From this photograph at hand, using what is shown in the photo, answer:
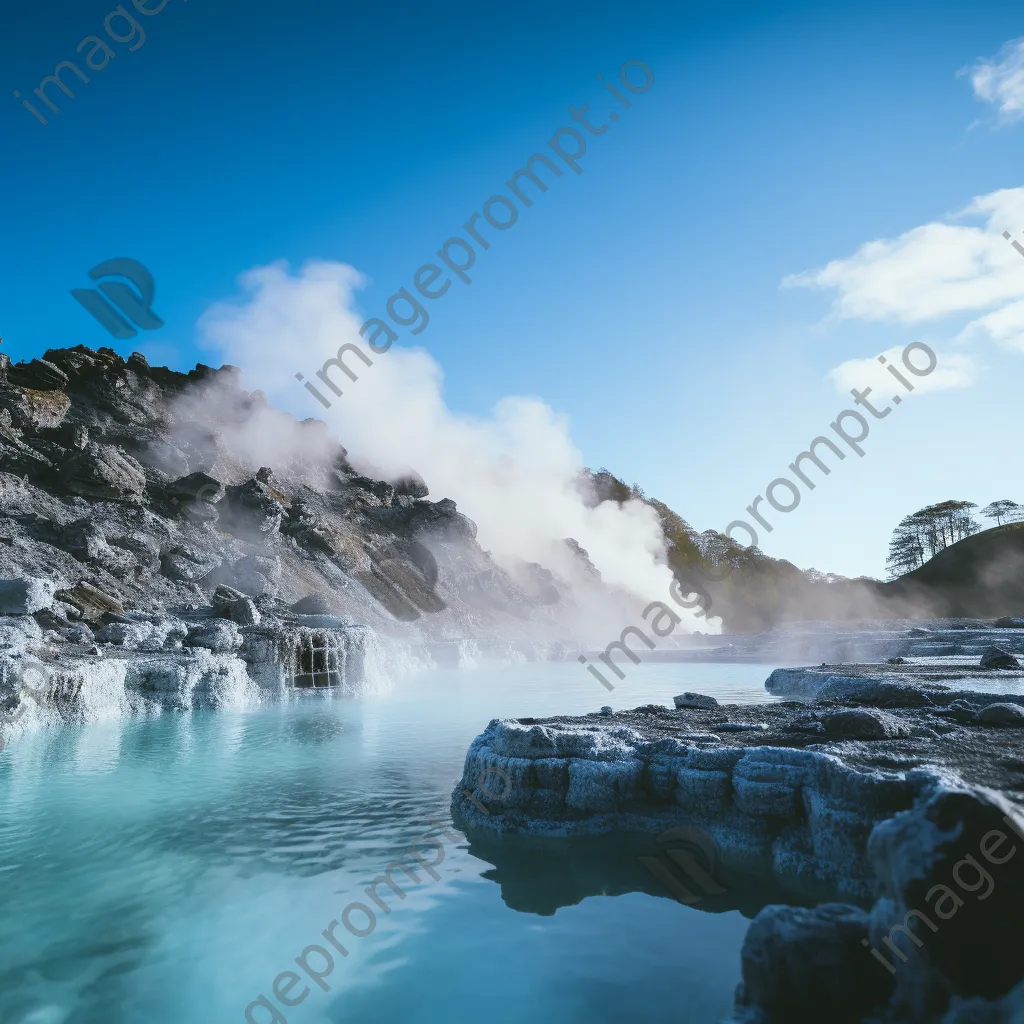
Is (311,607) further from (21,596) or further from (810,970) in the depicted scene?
(810,970)

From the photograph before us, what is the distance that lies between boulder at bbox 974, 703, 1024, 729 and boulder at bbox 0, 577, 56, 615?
21588mm

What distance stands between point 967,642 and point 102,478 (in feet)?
138

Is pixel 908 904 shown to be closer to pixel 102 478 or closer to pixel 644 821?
pixel 644 821

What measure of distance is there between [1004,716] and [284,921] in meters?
7.49

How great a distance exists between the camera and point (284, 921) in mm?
5090

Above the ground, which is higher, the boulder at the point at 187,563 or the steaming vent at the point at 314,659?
the boulder at the point at 187,563

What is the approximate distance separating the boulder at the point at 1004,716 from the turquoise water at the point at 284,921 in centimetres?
429

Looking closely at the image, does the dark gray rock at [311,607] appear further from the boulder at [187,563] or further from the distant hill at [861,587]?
the distant hill at [861,587]

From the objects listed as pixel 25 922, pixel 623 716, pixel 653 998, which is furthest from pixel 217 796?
pixel 653 998

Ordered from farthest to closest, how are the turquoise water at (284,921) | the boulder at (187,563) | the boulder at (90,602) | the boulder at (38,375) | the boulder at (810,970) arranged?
the boulder at (38,375), the boulder at (187,563), the boulder at (90,602), the turquoise water at (284,921), the boulder at (810,970)

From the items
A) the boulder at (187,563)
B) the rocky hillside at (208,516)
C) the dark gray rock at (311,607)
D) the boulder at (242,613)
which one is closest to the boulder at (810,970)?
the rocky hillside at (208,516)

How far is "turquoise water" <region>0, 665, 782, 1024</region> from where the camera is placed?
161 inches

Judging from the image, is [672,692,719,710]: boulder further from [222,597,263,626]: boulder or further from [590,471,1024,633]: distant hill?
[590,471,1024,633]: distant hill

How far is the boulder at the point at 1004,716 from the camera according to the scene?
6980 millimetres
